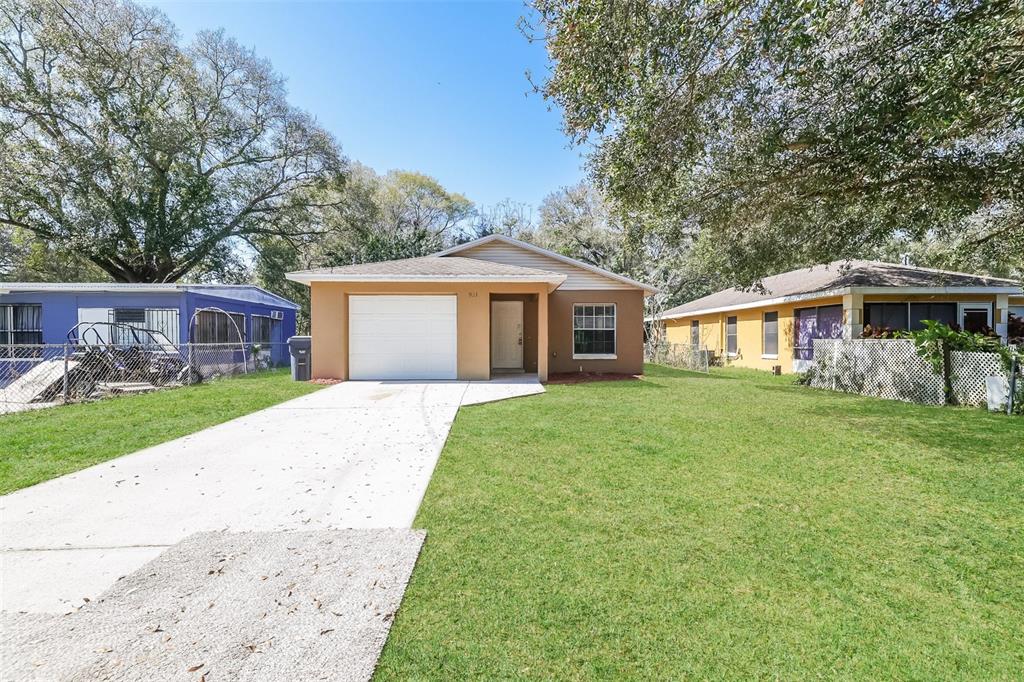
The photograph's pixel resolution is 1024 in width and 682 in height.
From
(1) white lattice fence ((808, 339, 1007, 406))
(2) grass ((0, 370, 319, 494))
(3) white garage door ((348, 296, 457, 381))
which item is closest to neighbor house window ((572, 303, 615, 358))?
(3) white garage door ((348, 296, 457, 381))

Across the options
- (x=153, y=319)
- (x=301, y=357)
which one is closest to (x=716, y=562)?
(x=301, y=357)

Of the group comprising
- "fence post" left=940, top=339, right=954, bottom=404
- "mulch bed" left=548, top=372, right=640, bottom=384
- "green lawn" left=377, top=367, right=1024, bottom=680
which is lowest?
"green lawn" left=377, top=367, right=1024, bottom=680

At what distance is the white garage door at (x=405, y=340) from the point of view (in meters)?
11.8

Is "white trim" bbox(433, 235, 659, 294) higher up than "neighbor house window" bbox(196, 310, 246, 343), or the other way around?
"white trim" bbox(433, 235, 659, 294)

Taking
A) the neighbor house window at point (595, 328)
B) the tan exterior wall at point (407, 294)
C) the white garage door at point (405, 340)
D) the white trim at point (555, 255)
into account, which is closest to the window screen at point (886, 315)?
the white trim at point (555, 255)

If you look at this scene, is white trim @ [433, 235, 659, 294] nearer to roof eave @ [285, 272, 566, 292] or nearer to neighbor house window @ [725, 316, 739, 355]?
roof eave @ [285, 272, 566, 292]

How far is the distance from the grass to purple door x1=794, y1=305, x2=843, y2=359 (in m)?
14.7

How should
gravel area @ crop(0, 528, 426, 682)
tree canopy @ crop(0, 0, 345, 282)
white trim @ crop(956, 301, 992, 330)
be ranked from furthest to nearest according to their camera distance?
1. tree canopy @ crop(0, 0, 345, 282)
2. white trim @ crop(956, 301, 992, 330)
3. gravel area @ crop(0, 528, 426, 682)

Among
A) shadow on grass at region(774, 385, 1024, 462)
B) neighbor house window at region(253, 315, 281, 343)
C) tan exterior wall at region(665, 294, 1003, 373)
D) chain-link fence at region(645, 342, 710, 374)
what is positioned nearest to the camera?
shadow on grass at region(774, 385, 1024, 462)

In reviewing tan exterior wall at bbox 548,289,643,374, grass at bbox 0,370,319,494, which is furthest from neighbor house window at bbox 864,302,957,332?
grass at bbox 0,370,319,494

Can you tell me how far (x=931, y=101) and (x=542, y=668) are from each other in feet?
22.6

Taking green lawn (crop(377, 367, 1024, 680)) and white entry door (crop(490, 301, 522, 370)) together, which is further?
white entry door (crop(490, 301, 522, 370))

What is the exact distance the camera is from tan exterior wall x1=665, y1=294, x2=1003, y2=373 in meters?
13.2

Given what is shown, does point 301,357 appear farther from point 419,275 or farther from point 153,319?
point 153,319
